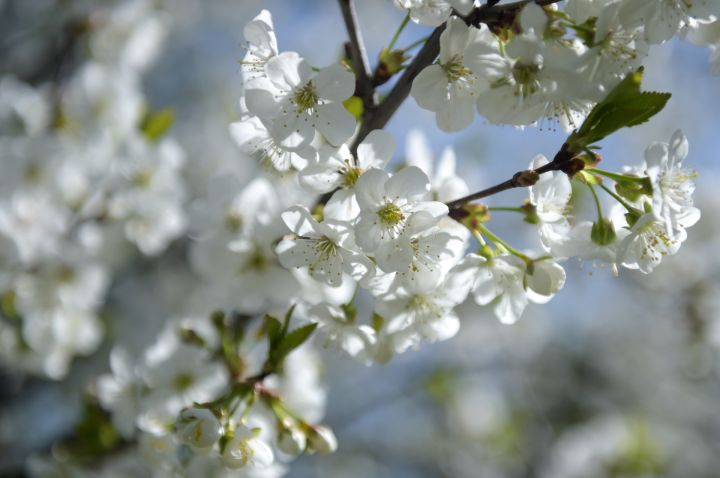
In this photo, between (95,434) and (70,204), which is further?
(70,204)

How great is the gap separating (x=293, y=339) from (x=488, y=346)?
198 inches

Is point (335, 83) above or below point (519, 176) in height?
above

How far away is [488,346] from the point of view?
6215 mm

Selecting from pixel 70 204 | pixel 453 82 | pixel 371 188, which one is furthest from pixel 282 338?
pixel 70 204

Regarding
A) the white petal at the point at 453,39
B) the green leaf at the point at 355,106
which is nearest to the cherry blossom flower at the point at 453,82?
the white petal at the point at 453,39

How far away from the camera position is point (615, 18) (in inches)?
45.9

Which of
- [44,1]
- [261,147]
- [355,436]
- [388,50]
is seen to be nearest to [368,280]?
[261,147]

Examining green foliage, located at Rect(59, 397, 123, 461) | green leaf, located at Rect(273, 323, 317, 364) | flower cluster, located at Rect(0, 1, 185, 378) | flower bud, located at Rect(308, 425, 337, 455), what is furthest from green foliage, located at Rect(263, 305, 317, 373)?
flower cluster, located at Rect(0, 1, 185, 378)

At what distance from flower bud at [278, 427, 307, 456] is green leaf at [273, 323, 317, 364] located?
0.83ft

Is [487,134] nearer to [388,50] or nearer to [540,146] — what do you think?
[540,146]

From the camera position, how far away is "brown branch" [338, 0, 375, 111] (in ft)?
4.68

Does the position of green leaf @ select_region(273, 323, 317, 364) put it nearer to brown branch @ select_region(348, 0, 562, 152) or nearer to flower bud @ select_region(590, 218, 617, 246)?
brown branch @ select_region(348, 0, 562, 152)

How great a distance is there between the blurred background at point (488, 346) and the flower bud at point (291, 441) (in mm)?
2089

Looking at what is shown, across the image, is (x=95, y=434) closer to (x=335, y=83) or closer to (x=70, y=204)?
(x=70, y=204)
